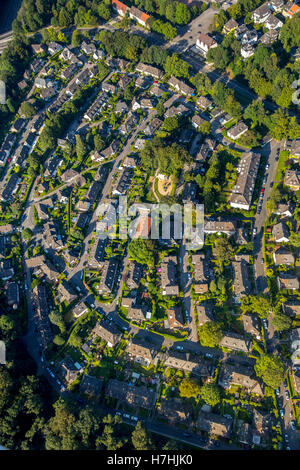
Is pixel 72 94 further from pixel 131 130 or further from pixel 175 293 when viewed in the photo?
pixel 175 293

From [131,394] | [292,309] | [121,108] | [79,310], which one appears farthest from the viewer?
[121,108]

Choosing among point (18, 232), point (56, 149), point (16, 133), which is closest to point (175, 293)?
point (18, 232)

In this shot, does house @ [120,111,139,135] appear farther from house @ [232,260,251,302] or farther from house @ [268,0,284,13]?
house @ [268,0,284,13]

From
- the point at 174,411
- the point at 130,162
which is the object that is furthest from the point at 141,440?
the point at 130,162

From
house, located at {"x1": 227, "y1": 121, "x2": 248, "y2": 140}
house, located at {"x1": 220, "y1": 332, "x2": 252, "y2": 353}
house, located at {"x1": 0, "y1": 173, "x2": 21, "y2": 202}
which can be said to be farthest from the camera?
house, located at {"x1": 0, "y1": 173, "x2": 21, "y2": 202}

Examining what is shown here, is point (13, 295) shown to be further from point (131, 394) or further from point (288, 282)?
point (288, 282)

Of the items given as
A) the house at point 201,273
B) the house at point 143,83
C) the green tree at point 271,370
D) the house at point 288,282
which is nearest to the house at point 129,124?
the house at point 143,83

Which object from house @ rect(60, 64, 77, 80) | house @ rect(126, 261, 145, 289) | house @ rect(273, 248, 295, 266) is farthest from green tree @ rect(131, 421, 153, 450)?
house @ rect(60, 64, 77, 80)
